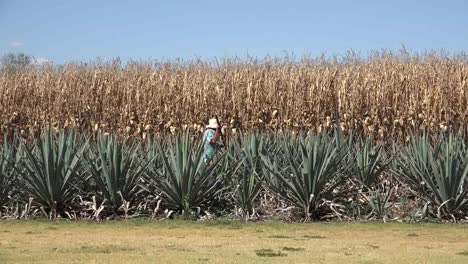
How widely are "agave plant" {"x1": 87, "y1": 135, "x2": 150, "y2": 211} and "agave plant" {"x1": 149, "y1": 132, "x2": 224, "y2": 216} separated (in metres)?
0.32

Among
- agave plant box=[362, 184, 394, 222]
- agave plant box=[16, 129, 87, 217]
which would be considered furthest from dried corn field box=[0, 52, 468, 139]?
agave plant box=[16, 129, 87, 217]

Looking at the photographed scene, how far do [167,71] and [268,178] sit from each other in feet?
33.9

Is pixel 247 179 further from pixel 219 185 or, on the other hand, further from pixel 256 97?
pixel 256 97

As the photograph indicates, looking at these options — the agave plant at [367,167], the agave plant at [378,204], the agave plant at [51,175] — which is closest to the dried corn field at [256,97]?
the agave plant at [367,167]

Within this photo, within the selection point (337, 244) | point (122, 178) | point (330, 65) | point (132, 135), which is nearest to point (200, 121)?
point (132, 135)

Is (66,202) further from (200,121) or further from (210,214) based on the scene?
(200,121)

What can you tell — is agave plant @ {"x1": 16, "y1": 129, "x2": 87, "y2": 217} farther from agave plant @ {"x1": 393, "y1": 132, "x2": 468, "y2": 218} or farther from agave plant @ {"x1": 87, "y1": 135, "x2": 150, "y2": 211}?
agave plant @ {"x1": 393, "y1": 132, "x2": 468, "y2": 218}

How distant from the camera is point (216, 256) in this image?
7.55 meters

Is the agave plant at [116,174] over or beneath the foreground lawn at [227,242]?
over

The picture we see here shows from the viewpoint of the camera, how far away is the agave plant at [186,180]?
10984mm

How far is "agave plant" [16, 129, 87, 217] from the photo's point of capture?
36.0 feet

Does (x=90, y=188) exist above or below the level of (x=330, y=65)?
below

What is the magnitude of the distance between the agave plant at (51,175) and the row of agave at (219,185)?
16mm

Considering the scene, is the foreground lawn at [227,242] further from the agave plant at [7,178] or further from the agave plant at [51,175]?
the agave plant at [7,178]
